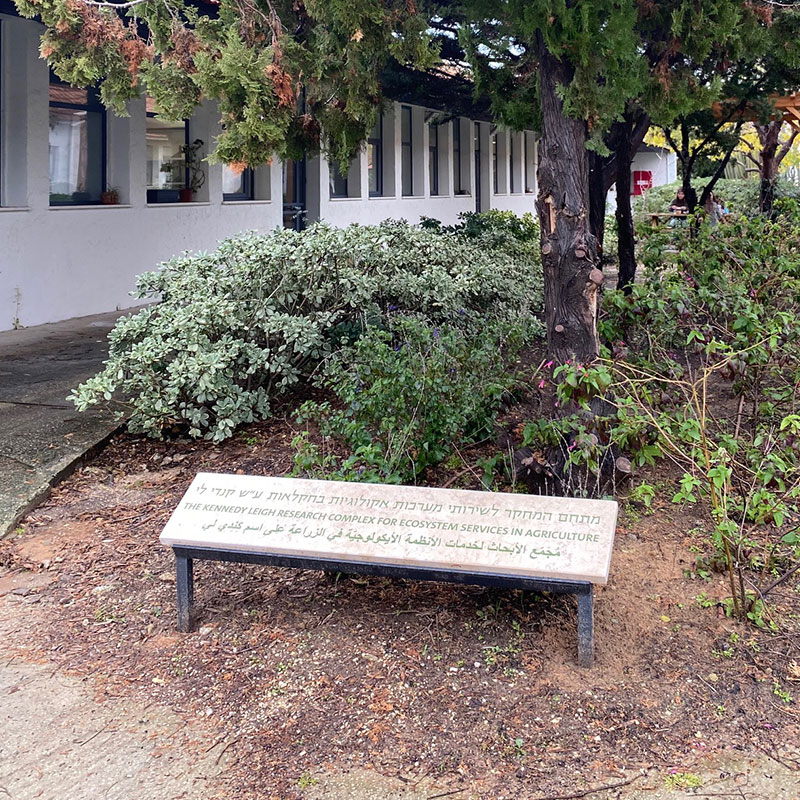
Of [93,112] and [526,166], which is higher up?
[526,166]

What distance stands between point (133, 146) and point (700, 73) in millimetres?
7611

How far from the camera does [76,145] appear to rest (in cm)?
1223

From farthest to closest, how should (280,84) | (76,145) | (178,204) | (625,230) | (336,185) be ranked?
1. (336,185)
2. (178,204)
3. (76,145)
4. (625,230)
5. (280,84)

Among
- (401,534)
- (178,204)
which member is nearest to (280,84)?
(401,534)

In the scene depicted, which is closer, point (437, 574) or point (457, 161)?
point (437, 574)

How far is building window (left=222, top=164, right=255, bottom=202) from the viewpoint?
15.7 meters

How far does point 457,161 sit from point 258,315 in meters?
20.8

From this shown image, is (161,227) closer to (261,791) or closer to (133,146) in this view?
(133,146)

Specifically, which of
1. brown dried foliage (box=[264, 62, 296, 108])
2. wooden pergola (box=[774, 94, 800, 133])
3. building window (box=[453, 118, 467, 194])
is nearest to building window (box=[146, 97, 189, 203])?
wooden pergola (box=[774, 94, 800, 133])

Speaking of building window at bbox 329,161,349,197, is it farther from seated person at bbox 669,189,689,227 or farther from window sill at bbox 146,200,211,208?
seated person at bbox 669,189,689,227

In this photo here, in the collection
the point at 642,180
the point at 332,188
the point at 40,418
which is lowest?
the point at 40,418

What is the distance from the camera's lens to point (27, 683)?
3.80 meters

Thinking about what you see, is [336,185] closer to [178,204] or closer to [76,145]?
[178,204]

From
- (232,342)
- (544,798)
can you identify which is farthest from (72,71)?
(544,798)
